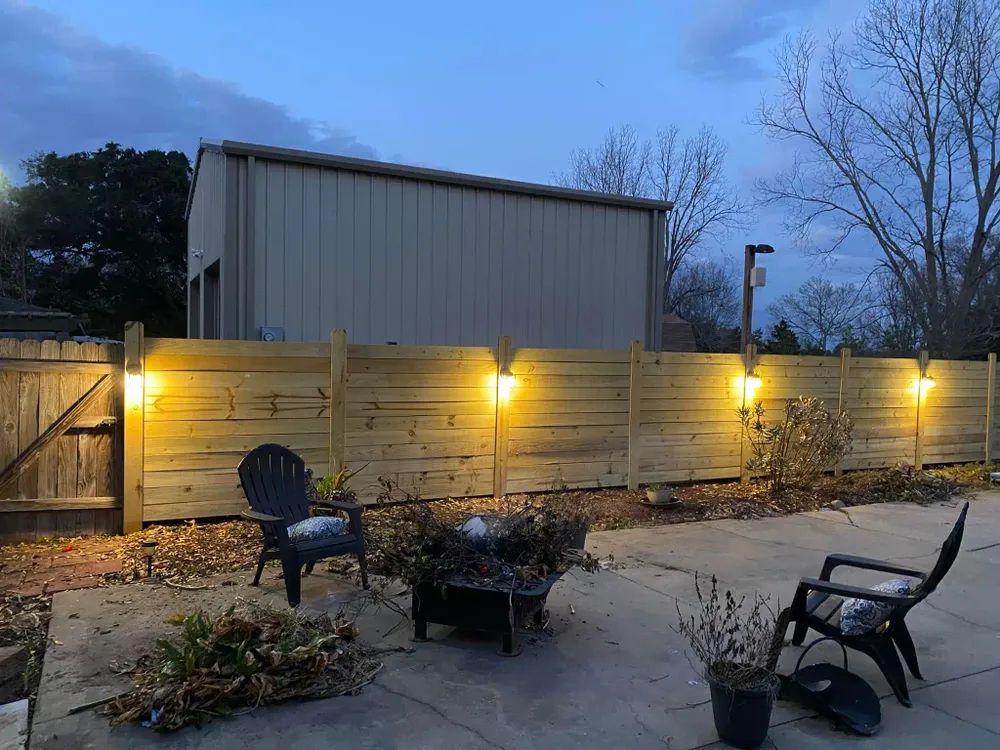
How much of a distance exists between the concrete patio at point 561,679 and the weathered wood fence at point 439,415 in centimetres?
139

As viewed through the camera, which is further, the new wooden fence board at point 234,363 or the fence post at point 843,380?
the fence post at point 843,380

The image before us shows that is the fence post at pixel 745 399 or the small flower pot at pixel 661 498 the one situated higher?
the fence post at pixel 745 399

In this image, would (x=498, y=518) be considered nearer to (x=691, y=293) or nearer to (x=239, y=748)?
(x=239, y=748)

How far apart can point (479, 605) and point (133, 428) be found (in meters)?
3.31

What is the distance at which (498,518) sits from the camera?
12.2 feet

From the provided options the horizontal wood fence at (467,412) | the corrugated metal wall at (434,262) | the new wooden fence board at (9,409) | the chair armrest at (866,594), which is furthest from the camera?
the corrugated metal wall at (434,262)

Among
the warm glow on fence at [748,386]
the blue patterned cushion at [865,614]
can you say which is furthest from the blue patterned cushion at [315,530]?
the warm glow on fence at [748,386]

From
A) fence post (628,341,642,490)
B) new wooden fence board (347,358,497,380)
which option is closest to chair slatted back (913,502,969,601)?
new wooden fence board (347,358,497,380)

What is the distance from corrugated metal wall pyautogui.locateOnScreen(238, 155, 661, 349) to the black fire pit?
5.00 metres

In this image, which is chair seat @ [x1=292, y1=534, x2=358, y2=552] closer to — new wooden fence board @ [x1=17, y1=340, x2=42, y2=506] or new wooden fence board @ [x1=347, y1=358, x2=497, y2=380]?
new wooden fence board @ [x1=347, y1=358, x2=497, y2=380]

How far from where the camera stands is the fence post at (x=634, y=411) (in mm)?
7438

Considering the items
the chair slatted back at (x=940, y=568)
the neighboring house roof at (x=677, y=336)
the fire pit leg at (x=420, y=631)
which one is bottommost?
the fire pit leg at (x=420, y=631)

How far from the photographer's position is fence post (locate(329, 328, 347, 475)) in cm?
596

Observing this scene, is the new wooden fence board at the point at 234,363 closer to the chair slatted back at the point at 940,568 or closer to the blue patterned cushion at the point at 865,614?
the blue patterned cushion at the point at 865,614
